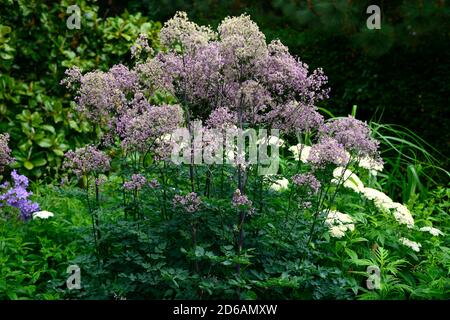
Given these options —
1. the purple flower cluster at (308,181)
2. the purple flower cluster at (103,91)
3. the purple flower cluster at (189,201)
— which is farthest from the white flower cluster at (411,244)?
the purple flower cluster at (103,91)

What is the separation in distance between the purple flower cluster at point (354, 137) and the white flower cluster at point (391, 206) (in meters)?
1.11

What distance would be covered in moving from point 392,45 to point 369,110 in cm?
117

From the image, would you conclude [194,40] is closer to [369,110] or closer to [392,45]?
[392,45]

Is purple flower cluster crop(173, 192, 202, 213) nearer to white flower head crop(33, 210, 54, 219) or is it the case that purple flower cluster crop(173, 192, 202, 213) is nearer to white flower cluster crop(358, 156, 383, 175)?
white flower cluster crop(358, 156, 383, 175)

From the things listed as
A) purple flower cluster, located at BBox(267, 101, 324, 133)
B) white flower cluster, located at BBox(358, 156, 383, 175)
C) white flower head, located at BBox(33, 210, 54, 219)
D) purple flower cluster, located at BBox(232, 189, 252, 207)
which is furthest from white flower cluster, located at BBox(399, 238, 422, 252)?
white flower head, located at BBox(33, 210, 54, 219)

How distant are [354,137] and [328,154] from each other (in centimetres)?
17

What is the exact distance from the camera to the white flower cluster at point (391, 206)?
4.61m

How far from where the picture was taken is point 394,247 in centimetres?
457

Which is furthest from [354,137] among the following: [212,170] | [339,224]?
[339,224]

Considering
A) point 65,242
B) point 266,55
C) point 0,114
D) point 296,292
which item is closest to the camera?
point 266,55

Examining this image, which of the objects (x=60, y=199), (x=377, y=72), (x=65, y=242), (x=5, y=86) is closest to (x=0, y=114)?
(x=5, y=86)

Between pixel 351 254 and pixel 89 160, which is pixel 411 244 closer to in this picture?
pixel 351 254

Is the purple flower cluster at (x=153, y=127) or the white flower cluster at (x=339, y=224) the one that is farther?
the white flower cluster at (x=339, y=224)

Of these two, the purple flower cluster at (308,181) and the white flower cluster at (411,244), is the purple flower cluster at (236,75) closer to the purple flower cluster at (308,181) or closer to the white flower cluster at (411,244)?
the purple flower cluster at (308,181)
